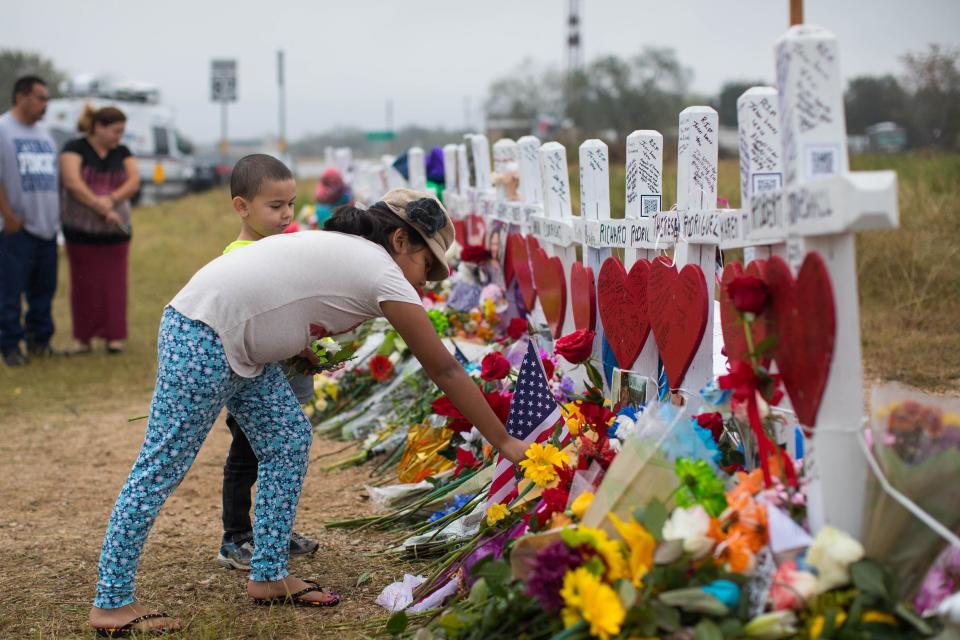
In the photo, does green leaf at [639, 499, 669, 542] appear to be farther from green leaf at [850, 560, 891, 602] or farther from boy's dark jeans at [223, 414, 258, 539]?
boy's dark jeans at [223, 414, 258, 539]

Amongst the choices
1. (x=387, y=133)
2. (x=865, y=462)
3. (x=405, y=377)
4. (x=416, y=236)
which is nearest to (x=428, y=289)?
(x=405, y=377)

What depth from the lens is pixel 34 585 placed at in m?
3.27

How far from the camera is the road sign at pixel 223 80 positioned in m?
20.5

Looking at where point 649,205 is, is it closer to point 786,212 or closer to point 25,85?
point 786,212

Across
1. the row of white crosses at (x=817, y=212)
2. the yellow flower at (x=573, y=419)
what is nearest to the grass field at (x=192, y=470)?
the yellow flower at (x=573, y=419)

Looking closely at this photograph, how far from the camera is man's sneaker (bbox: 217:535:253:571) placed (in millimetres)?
3381

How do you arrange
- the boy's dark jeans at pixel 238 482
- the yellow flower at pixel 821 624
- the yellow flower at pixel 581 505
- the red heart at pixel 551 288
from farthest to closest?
the red heart at pixel 551 288
the boy's dark jeans at pixel 238 482
the yellow flower at pixel 581 505
the yellow flower at pixel 821 624

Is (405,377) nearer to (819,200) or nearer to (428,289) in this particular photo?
(428,289)

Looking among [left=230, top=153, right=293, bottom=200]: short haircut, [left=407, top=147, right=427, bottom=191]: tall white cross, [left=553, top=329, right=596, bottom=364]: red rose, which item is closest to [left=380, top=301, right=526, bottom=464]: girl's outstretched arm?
[left=553, top=329, right=596, bottom=364]: red rose

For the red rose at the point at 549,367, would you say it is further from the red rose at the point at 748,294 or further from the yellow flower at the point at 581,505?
the red rose at the point at 748,294

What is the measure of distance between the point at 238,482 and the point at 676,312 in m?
1.54

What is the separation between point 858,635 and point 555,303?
2299 mm

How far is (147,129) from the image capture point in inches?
943

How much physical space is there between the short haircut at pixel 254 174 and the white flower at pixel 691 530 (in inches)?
70.6
